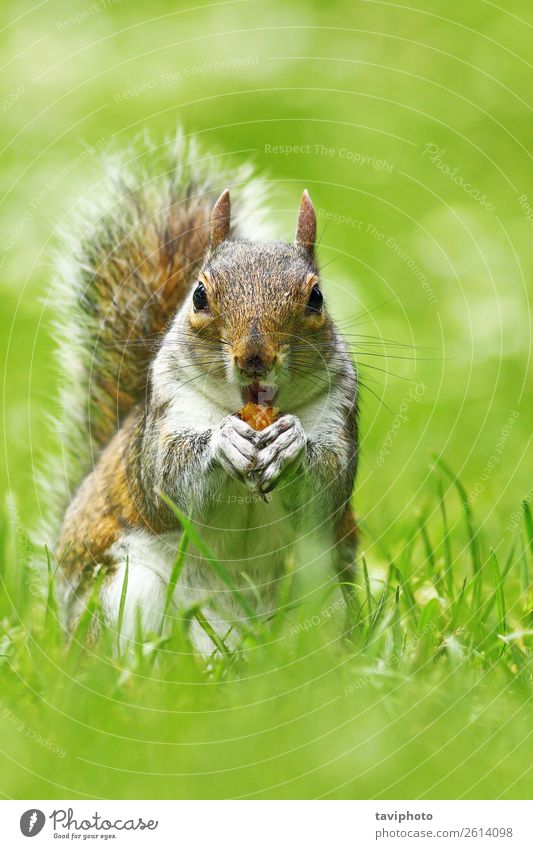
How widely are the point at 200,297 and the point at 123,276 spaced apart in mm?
639

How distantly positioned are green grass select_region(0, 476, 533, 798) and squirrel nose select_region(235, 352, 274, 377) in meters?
0.36

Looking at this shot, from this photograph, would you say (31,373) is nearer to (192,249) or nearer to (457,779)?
(192,249)

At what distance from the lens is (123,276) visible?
2.85m

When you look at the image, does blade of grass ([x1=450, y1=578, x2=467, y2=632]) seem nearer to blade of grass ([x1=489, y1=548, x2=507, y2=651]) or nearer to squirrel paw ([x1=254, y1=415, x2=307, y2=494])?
blade of grass ([x1=489, y1=548, x2=507, y2=651])

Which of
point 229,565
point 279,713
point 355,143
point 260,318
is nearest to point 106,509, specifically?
point 229,565

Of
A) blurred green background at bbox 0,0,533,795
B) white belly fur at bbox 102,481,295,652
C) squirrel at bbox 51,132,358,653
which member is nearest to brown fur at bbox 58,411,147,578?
squirrel at bbox 51,132,358,653

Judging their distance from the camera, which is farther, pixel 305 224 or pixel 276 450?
pixel 305 224

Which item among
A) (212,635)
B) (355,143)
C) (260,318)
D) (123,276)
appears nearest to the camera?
(212,635)

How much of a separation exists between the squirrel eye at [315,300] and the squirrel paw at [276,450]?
0.89 feet

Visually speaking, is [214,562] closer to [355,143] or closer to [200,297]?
[200,297]

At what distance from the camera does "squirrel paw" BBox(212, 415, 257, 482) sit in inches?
82.7

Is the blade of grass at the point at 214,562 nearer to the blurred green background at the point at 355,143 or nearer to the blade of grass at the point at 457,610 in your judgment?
the blade of grass at the point at 457,610

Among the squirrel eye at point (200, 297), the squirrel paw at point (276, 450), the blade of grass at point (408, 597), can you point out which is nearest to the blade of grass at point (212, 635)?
the squirrel paw at point (276, 450)

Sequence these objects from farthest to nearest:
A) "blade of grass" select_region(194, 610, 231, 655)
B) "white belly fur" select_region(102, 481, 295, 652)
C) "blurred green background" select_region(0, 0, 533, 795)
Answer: "blurred green background" select_region(0, 0, 533, 795)
"white belly fur" select_region(102, 481, 295, 652)
"blade of grass" select_region(194, 610, 231, 655)
